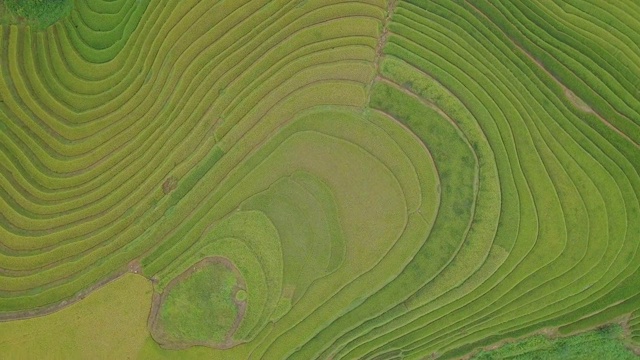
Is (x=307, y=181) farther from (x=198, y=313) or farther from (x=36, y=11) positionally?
(x=36, y=11)

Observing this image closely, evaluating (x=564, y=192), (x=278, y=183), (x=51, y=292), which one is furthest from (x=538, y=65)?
(x=51, y=292)

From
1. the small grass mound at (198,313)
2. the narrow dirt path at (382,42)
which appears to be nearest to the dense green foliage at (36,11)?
the small grass mound at (198,313)

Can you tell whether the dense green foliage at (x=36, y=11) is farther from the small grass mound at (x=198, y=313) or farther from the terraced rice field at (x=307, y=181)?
the small grass mound at (x=198, y=313)

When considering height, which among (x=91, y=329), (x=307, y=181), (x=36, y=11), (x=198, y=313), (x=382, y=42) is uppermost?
(x=36, y=11)

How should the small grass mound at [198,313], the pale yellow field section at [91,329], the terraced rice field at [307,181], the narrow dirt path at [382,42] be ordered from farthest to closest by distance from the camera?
the narrow dirt path at [382,42] → the terraced rice field at [307,181] → the small grass mound at [198,313] → the pale yellow field section at [91,329]

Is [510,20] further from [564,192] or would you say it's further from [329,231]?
[329,231]

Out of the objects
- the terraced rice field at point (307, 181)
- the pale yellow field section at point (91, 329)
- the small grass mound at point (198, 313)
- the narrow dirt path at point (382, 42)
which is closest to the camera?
the pale yellow field section at point (91, 329)

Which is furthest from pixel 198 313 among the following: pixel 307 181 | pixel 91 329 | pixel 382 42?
pixel 382 42

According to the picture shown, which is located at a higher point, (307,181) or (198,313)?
(307,181)

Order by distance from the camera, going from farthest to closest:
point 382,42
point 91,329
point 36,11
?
point 382,42 → point 36,11 → point 91,329
